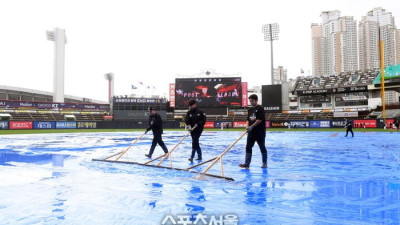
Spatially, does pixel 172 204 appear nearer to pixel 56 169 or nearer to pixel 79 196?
pixel 79 196

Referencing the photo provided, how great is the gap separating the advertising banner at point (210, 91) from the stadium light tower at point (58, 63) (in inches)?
1392

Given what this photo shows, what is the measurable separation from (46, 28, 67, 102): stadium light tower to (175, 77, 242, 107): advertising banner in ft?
116

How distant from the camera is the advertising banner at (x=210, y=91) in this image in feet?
189

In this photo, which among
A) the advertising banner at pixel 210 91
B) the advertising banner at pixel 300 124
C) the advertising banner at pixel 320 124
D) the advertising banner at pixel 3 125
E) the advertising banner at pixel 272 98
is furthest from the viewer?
the advertising banner at pixel 272 98


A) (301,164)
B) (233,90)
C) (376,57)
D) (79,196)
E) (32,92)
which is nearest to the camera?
(79,196)

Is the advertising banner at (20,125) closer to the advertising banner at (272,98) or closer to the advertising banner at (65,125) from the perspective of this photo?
the advertising banner at (65,125)

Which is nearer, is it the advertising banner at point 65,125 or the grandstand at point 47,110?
the advertising banner at point 65,125

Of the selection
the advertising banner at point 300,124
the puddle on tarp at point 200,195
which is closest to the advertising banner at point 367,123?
the advertising banner at point 300,124

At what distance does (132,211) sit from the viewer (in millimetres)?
3963

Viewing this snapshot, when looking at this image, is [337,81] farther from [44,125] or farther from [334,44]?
[44,125]

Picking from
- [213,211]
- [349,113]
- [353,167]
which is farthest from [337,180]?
[349,113]

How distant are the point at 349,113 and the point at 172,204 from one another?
64.0 m

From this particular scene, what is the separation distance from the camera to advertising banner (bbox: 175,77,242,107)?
5766 centimetres

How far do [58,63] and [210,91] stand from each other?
43.1m
